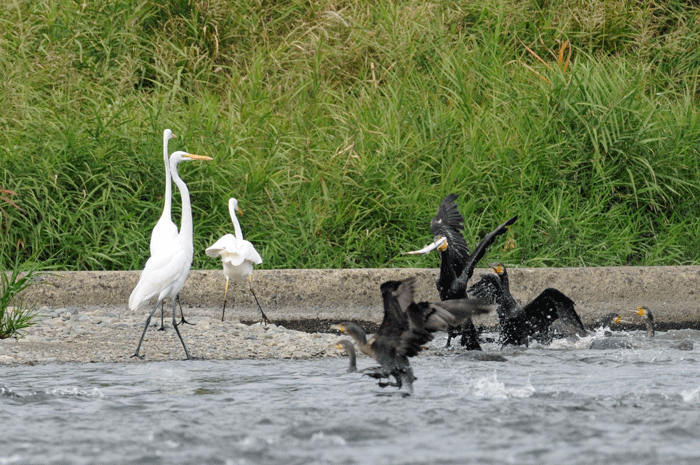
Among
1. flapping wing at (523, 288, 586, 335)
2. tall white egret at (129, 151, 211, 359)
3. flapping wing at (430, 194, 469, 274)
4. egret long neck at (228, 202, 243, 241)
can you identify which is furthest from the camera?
egret long neck at (228, 202, 243, 241)

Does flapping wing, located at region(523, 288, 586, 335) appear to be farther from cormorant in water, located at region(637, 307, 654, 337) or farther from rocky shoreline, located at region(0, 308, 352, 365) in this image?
rocky shoreline, located at region(0, 308, 352, 365)

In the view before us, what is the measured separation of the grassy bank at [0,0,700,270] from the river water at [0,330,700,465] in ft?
7.26

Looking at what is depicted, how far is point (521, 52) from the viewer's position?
32.1 ft

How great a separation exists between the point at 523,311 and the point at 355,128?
3.23m

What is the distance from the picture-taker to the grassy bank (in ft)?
22.7

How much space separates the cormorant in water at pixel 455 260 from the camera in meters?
5.06

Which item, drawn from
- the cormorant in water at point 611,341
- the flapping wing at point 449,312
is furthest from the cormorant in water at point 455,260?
the flapping wing at point 449,312

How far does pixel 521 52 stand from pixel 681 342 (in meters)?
5.23

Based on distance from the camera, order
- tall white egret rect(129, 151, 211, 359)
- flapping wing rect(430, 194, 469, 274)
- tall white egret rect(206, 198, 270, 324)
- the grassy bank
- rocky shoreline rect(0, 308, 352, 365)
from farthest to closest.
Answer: the grassy bank, tall white egret rect(206, 198, 270, 324), flapping wing rect(430, 194, 469, 274), tall white egret rect(129, 151, 211, 359), rocky shoreline rect(0, 308, 352, 365)

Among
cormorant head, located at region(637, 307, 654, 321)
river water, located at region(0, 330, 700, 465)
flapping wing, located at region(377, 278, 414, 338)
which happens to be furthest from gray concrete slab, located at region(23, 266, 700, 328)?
flapping wing, located at region(377, 278, 414, 338)

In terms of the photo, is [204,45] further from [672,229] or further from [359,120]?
[672,229]

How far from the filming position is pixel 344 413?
3.57 metres

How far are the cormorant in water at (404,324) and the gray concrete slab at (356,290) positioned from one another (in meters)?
1.71

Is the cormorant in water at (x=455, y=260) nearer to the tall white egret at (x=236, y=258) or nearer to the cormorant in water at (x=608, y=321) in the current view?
the cormorant in water at (x=608, y=321)
